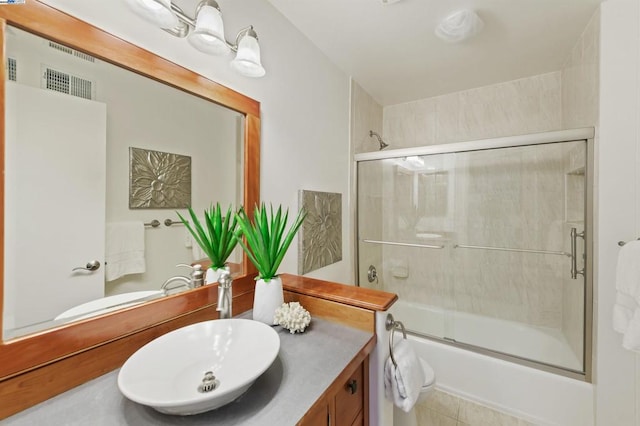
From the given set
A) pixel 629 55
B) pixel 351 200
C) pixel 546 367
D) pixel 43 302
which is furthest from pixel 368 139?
pixel 43 302

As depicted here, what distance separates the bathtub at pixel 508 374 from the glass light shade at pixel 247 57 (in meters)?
2.11

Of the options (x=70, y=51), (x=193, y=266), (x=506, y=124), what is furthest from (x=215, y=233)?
(x=506, y=124)

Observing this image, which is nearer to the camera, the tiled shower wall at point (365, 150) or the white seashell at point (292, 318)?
the white seashell at point (292, 318)

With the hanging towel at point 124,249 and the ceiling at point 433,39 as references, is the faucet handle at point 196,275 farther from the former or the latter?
the ceiling at point 433,39

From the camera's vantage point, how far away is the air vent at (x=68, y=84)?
687mm

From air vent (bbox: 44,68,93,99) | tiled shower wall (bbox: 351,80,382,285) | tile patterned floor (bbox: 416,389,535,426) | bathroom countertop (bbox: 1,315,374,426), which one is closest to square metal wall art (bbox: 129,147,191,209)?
air vent (bbox: 44,68,93,99)

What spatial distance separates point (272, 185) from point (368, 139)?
1509 mm

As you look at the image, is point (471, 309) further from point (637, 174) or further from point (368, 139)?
point (368, 139)

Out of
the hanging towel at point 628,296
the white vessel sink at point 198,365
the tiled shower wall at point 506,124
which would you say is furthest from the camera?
the tiled shower wall at point 506,124

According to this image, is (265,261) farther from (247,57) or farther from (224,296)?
(247,57)

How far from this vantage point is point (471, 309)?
7.29 feet

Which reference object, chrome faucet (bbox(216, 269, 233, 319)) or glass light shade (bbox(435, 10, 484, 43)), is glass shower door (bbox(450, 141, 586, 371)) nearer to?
glass light shade (bbox(435, 10, 484, 43))

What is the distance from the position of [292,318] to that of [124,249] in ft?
2.08

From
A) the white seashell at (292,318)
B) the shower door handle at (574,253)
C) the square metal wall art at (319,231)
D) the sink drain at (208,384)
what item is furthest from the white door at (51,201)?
the shower door handle at (574,253)
